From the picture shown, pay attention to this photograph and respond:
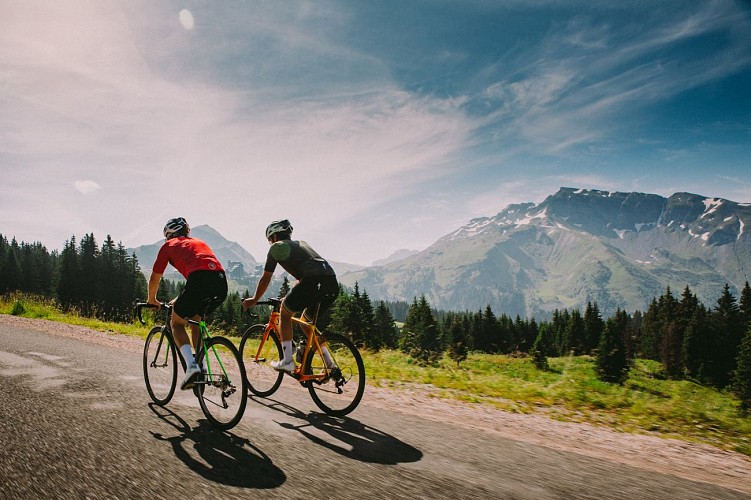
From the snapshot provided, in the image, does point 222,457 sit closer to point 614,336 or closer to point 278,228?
point 278,228

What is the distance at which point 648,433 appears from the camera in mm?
6191

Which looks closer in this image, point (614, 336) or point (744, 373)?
point (744, 373)

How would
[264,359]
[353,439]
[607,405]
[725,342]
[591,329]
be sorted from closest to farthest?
[353,439] → [264,359] → [607,405] → [725,342] → [591,329]

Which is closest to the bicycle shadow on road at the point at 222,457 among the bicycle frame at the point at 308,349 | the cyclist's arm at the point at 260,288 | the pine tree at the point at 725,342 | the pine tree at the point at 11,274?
the bicycle frame at the point at 308,349

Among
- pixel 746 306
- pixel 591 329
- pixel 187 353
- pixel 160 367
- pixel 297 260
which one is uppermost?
pixel 746 306

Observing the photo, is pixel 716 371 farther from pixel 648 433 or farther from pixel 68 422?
pixel 68 422

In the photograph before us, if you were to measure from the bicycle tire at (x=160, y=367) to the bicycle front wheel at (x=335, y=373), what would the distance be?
2032 millimetres

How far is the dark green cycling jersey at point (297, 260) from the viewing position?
611 centimetres

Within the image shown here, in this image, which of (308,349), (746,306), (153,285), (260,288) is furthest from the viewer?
(746,306)

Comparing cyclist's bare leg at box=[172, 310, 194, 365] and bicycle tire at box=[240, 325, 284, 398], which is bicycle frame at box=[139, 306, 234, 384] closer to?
cyclist's bare leg at box=[172, 310, 194, 365]

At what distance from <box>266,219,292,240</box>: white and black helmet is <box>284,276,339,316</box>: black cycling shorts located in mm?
959

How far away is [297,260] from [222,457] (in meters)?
3.05

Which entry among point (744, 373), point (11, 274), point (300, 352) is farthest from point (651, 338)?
point (11, 274)

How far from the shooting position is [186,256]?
539 cm
